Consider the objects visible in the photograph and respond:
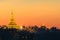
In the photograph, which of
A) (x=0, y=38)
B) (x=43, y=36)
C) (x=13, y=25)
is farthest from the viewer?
(x=13, y=25)

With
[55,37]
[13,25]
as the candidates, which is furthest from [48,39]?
[13,25]

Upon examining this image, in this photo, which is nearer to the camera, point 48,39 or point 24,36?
point 48,39

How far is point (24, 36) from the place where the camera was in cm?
9700

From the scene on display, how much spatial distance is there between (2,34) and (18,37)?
8.77 feet

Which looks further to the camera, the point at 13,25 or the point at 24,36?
the point at 13,25

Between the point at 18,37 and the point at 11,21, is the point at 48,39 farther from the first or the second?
the point at 11,21

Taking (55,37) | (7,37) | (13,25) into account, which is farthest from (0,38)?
(13,25)

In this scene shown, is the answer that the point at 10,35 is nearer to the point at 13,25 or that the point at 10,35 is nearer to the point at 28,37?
the point at 28,37

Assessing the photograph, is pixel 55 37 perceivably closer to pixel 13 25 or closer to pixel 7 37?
pixel 7 37

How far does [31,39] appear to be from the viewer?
300 feet

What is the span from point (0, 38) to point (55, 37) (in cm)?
889

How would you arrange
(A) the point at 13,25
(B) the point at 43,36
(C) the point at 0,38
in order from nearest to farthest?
(C) the point at 0,38
(B) the point at 43,36
(A) the point at 13,25

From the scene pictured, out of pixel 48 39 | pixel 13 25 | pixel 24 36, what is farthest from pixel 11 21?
pixel 48 39

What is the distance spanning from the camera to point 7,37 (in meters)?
89.4
